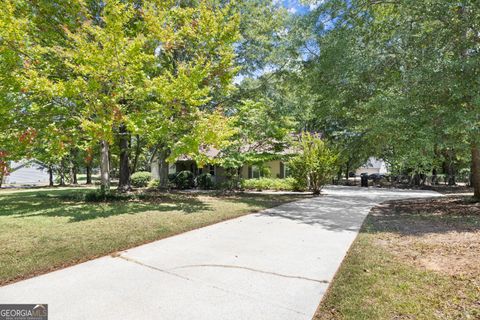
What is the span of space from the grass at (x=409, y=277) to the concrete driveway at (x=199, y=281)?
0.91 feet

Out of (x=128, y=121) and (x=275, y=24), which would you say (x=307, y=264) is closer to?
(x=128, y=121)

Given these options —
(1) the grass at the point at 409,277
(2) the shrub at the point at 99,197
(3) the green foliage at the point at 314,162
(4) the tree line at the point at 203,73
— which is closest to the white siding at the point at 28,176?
(2) the shrub at the point at 99,197

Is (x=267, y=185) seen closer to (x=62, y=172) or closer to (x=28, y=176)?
(x=62, y=172)

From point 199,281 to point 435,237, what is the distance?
542cm

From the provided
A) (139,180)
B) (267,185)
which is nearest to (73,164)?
(139,180)

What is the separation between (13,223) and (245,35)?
13310 millimetres

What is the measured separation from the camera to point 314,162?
1546 cm

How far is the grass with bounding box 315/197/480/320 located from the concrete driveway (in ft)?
0.91

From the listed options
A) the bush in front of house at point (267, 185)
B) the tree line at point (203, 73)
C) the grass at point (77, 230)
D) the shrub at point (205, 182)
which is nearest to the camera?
the grass at point (77, 230)

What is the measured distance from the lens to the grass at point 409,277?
10.3ft

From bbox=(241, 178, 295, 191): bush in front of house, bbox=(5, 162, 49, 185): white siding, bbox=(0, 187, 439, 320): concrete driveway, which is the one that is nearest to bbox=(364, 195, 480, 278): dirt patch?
bbox=(0, 187, 439, 320): concrete driveway

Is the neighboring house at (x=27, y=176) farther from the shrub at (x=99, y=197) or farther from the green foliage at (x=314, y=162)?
the green foliage at (x=314, y=162)

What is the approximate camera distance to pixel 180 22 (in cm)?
1154

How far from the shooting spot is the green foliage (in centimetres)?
1538
